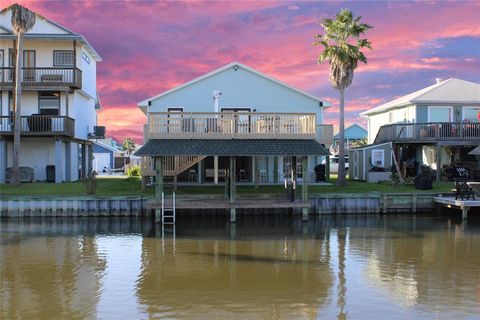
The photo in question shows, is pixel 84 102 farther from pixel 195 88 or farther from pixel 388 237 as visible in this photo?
pixel 388 237

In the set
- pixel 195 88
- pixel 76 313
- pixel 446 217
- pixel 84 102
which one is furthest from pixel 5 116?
pixel 446 217

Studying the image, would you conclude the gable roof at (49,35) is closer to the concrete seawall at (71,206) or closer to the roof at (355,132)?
the concrete seawall at (71,206)

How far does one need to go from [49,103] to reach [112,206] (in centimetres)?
1233

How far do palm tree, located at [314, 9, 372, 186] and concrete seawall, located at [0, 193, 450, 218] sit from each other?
4.85 m

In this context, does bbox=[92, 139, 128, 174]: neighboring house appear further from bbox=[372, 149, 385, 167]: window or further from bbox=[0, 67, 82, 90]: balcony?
bbox=[372, 149, 385, 167]: window

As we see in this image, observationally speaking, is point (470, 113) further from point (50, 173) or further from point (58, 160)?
point (50, 173)

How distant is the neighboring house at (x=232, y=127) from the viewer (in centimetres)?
2292

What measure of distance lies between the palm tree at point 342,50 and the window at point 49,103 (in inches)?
688

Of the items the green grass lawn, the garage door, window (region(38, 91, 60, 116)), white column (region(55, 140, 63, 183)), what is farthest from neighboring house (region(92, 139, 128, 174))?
the green grass lawn

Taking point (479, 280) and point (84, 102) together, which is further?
point (84, 102)

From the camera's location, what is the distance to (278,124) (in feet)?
78.2

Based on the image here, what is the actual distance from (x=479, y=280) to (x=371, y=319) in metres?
4.65

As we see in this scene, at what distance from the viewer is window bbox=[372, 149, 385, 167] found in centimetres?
3462

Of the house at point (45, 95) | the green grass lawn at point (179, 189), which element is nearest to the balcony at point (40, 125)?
the house at point (45, 95)
